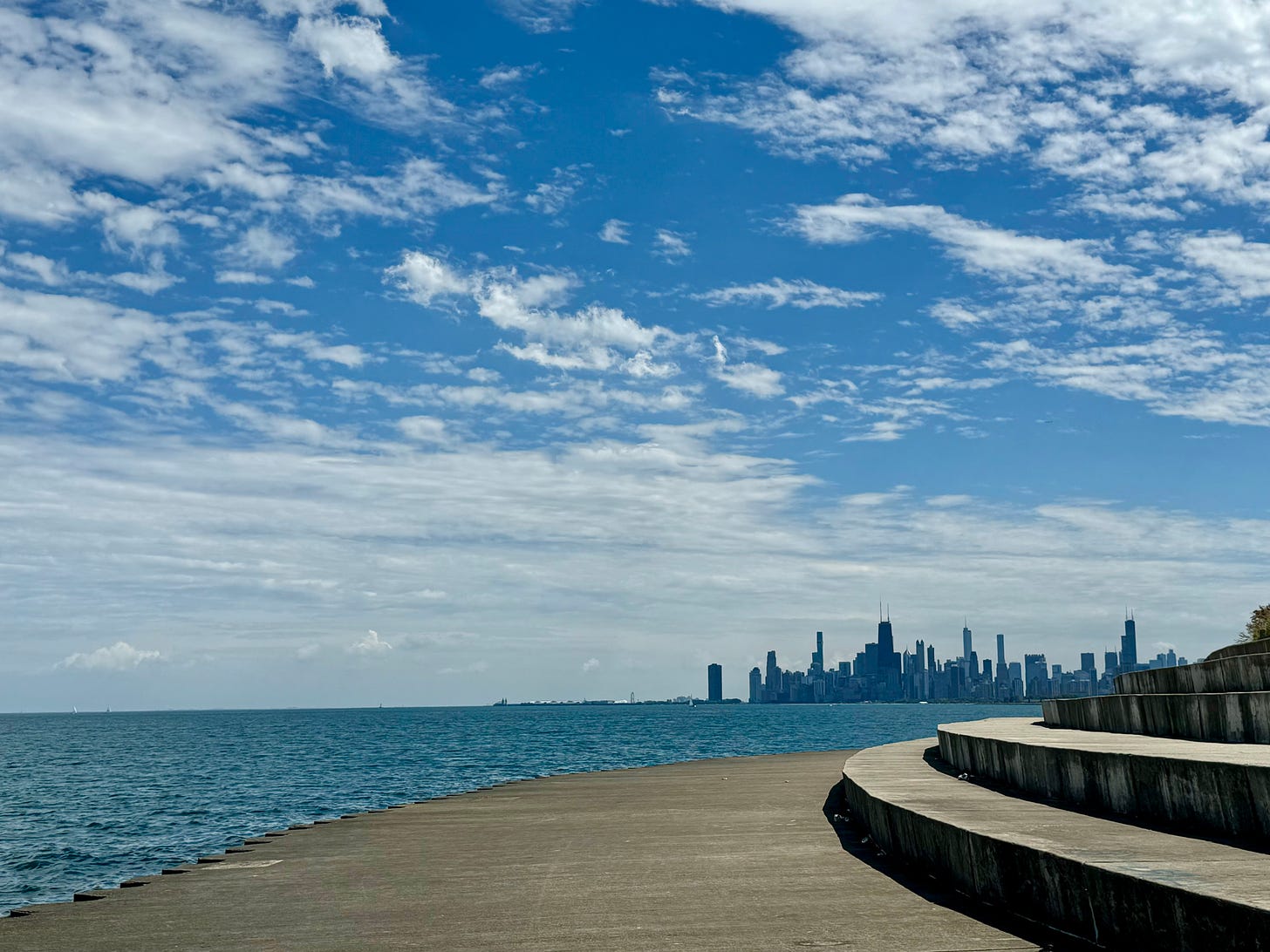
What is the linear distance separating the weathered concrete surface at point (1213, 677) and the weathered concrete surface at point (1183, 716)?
0.82 metres

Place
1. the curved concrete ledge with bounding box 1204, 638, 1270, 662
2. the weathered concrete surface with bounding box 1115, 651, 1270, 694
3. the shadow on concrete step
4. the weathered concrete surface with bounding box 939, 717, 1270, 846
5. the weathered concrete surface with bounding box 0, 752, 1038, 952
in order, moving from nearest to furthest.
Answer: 1. the shadow on concrete step
2. the weathered concrete surface with bounding box 939, 717, 1270, 846
3. the weathered concrete surface with bounding box 0, 752, 1038, 952
4. the weathered concrete surface with bounding box 1115, 651, 1270, 694
5. the curved concrete ledge with bounding box 1204, 638, 1270, 662

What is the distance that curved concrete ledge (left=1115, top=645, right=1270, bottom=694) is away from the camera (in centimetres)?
1375

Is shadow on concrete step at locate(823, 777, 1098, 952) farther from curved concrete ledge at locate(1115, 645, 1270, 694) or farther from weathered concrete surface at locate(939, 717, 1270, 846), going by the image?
curved concrete ledge at locate(1115, 645, 1270, 694)

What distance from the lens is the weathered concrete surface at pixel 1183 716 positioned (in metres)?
11.5

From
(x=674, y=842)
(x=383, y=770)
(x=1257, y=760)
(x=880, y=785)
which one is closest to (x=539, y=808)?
(x=674, y=842)

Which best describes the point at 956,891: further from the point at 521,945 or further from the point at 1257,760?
the point at 521,945

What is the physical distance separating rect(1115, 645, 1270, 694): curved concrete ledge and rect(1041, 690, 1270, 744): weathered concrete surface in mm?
805

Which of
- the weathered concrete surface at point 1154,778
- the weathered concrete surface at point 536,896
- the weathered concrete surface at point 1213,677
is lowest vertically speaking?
→ the weathered concrete surface at point 536,896

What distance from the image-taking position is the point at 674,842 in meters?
13.7

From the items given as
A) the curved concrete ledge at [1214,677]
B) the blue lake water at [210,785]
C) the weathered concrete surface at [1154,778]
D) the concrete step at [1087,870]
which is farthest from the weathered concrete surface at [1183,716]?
the blue lake water at [210,785]

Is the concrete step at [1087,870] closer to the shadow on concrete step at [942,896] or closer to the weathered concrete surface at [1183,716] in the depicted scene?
the shadow on concrete step at [942,896]

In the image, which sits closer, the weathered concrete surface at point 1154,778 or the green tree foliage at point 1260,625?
the weathered concrete surface at point 1154,778

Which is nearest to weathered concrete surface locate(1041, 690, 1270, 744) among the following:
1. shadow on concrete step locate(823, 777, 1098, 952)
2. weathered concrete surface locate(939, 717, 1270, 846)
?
weathered concrete surface locate(939, 717, 1270, 846)

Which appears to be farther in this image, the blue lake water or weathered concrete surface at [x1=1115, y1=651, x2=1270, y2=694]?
the blue lake water
